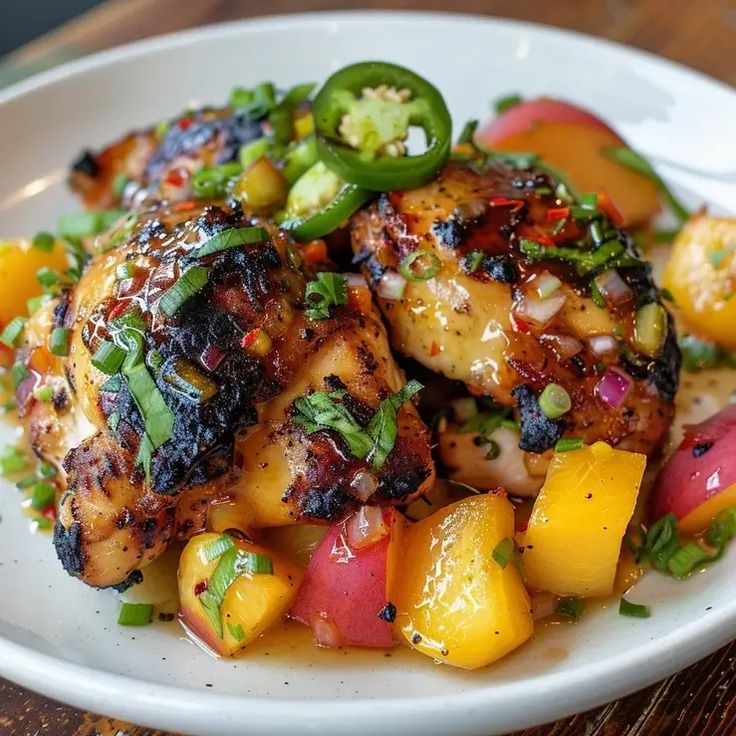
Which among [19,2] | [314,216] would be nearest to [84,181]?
[314,216]

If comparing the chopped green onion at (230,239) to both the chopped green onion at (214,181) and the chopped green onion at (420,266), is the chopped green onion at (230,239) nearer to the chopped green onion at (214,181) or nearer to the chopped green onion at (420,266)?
the chopped green onion at (420,266)

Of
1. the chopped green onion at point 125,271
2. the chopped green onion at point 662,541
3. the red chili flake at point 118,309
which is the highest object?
the chopped green onion at point 125,271

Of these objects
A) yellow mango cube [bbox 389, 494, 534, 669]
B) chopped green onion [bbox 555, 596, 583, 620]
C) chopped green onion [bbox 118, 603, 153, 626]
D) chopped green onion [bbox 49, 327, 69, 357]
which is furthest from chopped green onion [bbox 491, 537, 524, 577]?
chopped green onion [bbox 49, 327, 69, 357]

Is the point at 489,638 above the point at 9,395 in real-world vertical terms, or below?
below

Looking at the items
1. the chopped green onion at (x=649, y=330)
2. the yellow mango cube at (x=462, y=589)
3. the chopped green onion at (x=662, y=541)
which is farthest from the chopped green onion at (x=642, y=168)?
the yellow mango cube at (x=462, y=589)

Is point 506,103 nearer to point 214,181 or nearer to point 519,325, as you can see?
point 214,181

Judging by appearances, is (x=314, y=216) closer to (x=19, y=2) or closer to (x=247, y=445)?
(x=247, y=445)

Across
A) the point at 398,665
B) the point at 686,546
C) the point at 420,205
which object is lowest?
the point at 686,546
